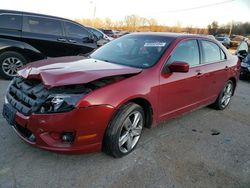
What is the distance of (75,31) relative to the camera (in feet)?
25.6

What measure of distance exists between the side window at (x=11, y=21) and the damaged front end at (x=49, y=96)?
14.3ft

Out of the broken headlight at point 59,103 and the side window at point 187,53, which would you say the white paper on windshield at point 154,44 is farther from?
the broken headlight at point 59,103

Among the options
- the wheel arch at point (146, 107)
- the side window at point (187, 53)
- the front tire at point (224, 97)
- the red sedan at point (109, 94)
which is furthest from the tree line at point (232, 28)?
the wheel arch at point (146, 107)

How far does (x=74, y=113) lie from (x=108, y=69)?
32.6 inches

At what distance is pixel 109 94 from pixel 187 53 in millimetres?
1914

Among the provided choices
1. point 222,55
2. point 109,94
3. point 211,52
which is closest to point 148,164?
point 109,94

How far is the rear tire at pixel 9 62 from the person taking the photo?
6570 mm

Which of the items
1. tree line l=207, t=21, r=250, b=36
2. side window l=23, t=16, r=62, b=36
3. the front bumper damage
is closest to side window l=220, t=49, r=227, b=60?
the front bumper damage

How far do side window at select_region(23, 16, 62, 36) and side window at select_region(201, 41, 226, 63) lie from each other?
440cm

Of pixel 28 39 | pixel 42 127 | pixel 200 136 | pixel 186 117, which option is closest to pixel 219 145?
pixel 200 136

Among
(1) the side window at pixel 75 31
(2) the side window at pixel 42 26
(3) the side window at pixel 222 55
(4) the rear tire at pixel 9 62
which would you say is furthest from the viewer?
(1) the side window at pixel 75 31

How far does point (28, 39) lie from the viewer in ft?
23.3

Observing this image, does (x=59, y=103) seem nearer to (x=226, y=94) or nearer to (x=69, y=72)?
(x=69, y=72)

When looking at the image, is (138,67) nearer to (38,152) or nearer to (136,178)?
(136,178)
